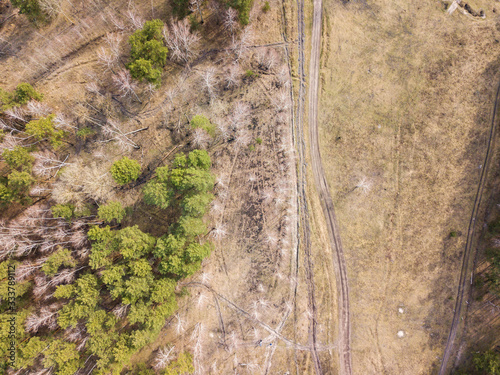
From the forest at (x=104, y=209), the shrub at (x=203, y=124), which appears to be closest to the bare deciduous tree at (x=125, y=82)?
the forest at (x=104, y=209)

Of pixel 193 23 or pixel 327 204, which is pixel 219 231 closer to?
pixel 327 204

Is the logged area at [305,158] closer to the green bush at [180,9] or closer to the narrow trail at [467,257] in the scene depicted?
the narrow trail at [467,257]

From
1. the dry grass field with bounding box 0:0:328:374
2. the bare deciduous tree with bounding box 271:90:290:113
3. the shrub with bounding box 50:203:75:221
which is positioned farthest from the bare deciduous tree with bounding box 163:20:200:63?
the shrub with bounding box 50:203:75:221

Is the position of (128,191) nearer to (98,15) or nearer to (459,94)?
(98,15)

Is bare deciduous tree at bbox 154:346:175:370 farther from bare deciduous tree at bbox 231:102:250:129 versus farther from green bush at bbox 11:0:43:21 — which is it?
green bush at bbox 11:0:43:21

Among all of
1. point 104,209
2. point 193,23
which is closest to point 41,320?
point 104,209

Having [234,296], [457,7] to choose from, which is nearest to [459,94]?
[457,7]
